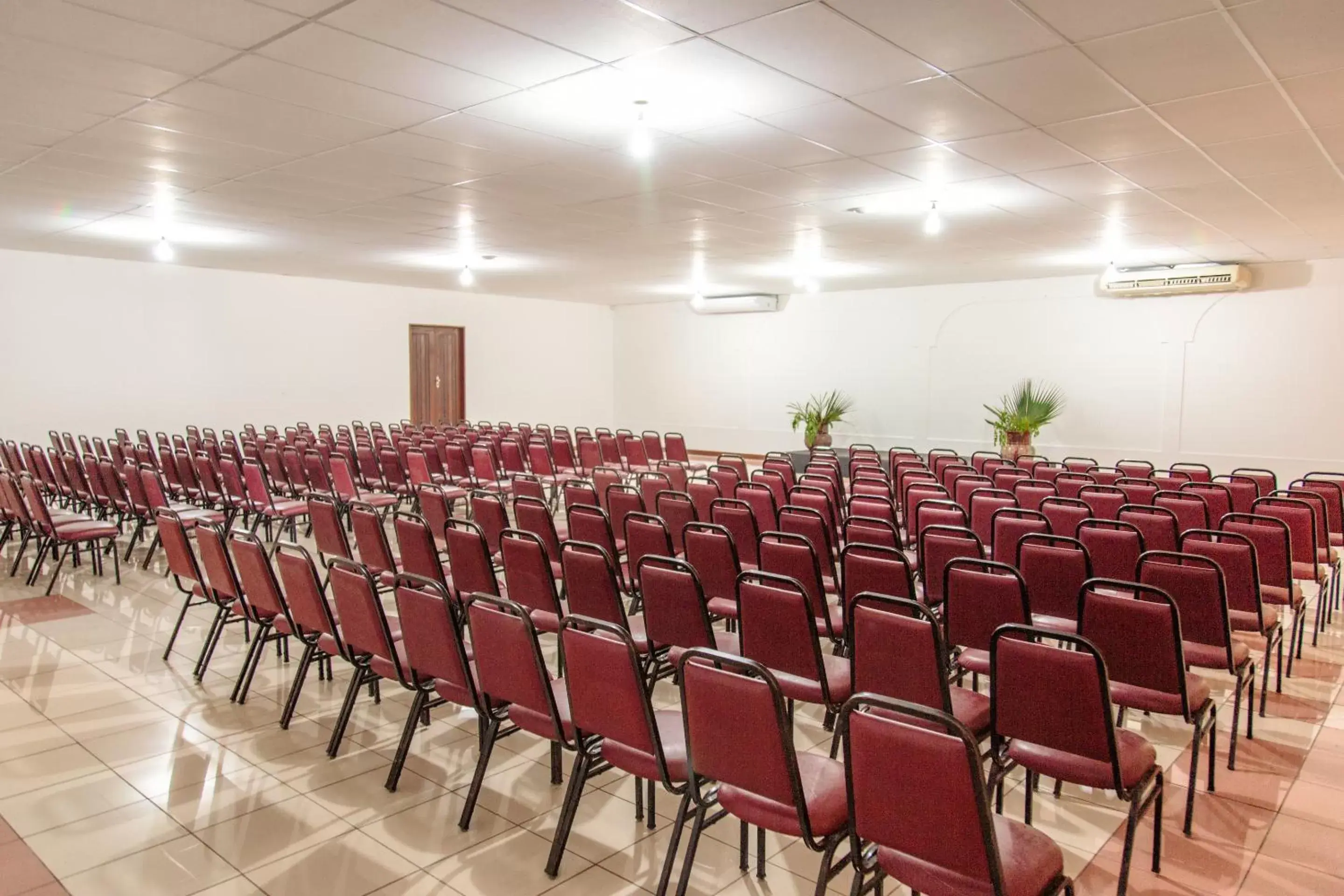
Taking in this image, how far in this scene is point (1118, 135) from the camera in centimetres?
528

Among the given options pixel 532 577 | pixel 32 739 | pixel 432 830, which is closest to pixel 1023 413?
pixel 532 577

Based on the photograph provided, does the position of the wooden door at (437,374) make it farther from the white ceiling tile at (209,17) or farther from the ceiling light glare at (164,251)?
the white ceiling tile at (209,17)

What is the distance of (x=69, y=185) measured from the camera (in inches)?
286

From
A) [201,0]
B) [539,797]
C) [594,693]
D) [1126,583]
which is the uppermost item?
[201,0]

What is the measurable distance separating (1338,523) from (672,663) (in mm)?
6024

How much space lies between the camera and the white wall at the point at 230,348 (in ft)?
39.6

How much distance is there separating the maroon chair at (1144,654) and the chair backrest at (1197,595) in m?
0.40

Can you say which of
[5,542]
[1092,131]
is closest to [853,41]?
[1092,131]

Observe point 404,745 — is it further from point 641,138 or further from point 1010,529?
point 641,138

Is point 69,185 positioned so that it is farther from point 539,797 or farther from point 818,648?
point 818,648

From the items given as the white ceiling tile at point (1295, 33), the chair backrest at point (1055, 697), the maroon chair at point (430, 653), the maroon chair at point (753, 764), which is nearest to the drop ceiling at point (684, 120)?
the white ceiling tile at point (1295, 33)

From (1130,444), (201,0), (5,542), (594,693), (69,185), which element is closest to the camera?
(594,693)

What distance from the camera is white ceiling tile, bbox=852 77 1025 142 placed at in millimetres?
4504

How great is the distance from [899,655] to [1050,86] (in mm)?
3163
